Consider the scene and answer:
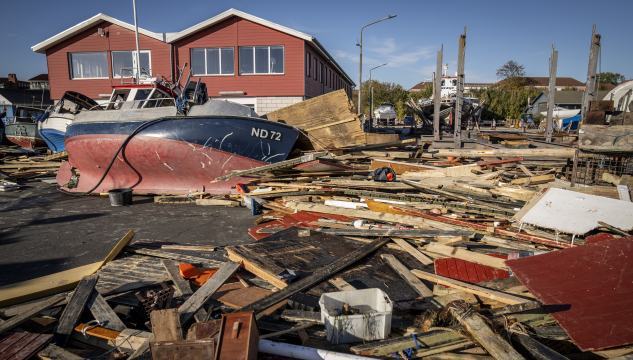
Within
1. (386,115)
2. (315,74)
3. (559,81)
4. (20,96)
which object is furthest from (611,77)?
(20,96)

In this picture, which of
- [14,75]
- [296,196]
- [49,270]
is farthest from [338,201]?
[14,75]

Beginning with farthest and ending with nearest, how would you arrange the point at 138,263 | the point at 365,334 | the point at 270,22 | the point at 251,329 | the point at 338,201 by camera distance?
the point at 270,22, the point at 338,201, the point at 138,263, the point at 365,334, the point at 251,329

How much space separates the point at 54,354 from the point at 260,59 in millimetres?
18381

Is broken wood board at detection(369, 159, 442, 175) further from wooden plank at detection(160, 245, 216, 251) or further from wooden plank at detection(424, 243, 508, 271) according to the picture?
wooden plank at detection(160, 245, 216, 251)

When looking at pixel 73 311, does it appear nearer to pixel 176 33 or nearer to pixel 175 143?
pixel 175 143

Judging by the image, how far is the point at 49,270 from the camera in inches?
177

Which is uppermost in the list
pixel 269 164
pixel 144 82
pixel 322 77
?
pixel 322 77

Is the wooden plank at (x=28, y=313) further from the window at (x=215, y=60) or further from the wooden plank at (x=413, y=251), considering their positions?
the window at (x=215, y=60)

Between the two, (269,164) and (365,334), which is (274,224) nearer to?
(269,164)

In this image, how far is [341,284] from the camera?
3.58 metres

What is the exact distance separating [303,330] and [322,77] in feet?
77.3

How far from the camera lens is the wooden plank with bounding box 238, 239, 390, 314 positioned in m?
3.08

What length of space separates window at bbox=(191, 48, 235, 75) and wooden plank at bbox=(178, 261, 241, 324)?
1721 centimetres

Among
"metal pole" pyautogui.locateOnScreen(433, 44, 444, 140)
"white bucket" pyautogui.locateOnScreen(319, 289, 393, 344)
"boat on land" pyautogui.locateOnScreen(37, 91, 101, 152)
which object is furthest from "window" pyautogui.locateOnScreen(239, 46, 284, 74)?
"white bucket" pyautogui.locateOnScreen(319, 289, 393, 344)
